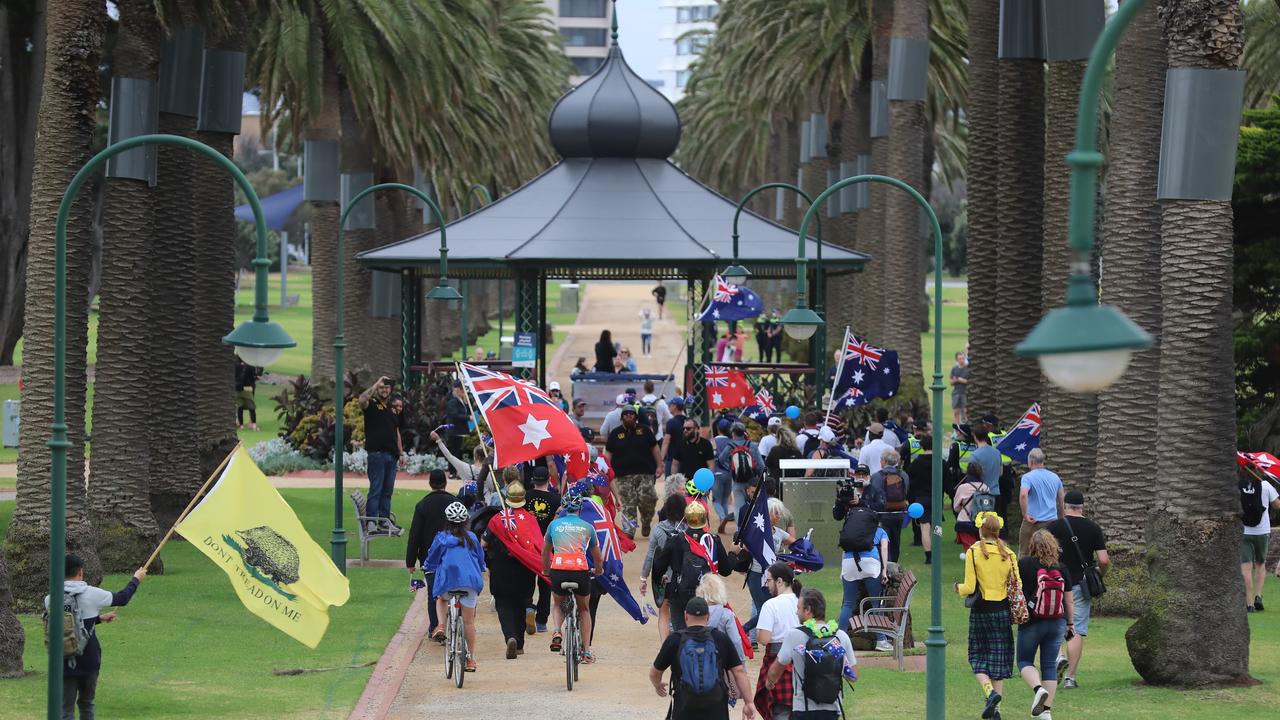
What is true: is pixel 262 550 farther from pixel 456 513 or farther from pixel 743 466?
pixel 743 466

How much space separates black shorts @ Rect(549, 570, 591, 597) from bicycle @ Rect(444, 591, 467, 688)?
2.60 feet

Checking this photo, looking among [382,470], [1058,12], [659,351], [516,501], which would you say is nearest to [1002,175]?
[1058,12]

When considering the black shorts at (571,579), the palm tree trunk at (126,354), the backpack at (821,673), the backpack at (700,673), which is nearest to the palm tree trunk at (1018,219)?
the black shorts at (571,579)

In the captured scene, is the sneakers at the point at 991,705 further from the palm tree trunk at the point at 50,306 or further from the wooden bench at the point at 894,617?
the palm tree trunk at the point at 50,306

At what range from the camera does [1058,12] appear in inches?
881

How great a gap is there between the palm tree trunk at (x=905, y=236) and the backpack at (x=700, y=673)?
24.8 meters

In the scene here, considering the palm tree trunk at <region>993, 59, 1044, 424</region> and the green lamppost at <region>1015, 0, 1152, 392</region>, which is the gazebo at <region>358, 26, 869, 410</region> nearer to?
the palm tree trunk at <region>993, 59, 1044, 424</region>

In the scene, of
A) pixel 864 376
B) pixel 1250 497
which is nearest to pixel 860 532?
pixel 1250 497

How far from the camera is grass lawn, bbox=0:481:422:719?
1453cm

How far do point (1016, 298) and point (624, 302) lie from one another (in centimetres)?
8545

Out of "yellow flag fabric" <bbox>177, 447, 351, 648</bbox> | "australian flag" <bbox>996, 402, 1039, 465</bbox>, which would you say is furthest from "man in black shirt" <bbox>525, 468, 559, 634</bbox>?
"australian flag" <bbox>996, 402, 1039, 465</bbox>

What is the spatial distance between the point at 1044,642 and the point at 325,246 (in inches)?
1032

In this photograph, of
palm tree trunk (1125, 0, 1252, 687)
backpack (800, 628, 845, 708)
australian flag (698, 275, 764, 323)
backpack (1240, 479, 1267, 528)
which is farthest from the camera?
australian flag (698, 275, 764, 323)

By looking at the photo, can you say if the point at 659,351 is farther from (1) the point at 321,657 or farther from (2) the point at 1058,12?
(1) the point at 321,657
